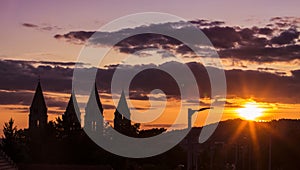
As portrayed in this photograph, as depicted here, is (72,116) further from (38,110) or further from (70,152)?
(70,152)

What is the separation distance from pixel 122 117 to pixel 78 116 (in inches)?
281

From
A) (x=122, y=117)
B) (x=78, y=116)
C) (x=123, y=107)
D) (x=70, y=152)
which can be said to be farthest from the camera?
(x=123, y=107)

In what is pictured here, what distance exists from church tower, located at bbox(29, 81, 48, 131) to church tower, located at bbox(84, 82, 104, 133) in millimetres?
10395

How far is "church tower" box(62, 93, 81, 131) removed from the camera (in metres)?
101

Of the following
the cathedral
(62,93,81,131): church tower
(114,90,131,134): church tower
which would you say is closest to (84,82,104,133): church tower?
the cathedral

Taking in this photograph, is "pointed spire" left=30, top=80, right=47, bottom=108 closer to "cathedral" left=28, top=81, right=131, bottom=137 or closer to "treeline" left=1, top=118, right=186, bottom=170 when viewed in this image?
"cathedral" left=28, top=81, right=131, bottom=137

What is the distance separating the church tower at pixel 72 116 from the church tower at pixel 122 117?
6.04 m

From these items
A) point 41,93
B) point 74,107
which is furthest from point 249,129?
point 41,93

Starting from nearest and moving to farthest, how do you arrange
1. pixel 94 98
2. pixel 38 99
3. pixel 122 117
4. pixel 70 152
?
pixel 70 152 → pixel 122 117 → pixel 94 98 → pixel 38 99

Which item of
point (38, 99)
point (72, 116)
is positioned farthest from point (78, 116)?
point (38, 99)

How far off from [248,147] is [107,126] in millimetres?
32472

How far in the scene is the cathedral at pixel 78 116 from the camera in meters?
102

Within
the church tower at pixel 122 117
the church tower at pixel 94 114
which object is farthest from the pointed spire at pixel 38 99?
the church tower at pixel 122 117

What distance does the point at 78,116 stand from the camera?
10631 centimetres
